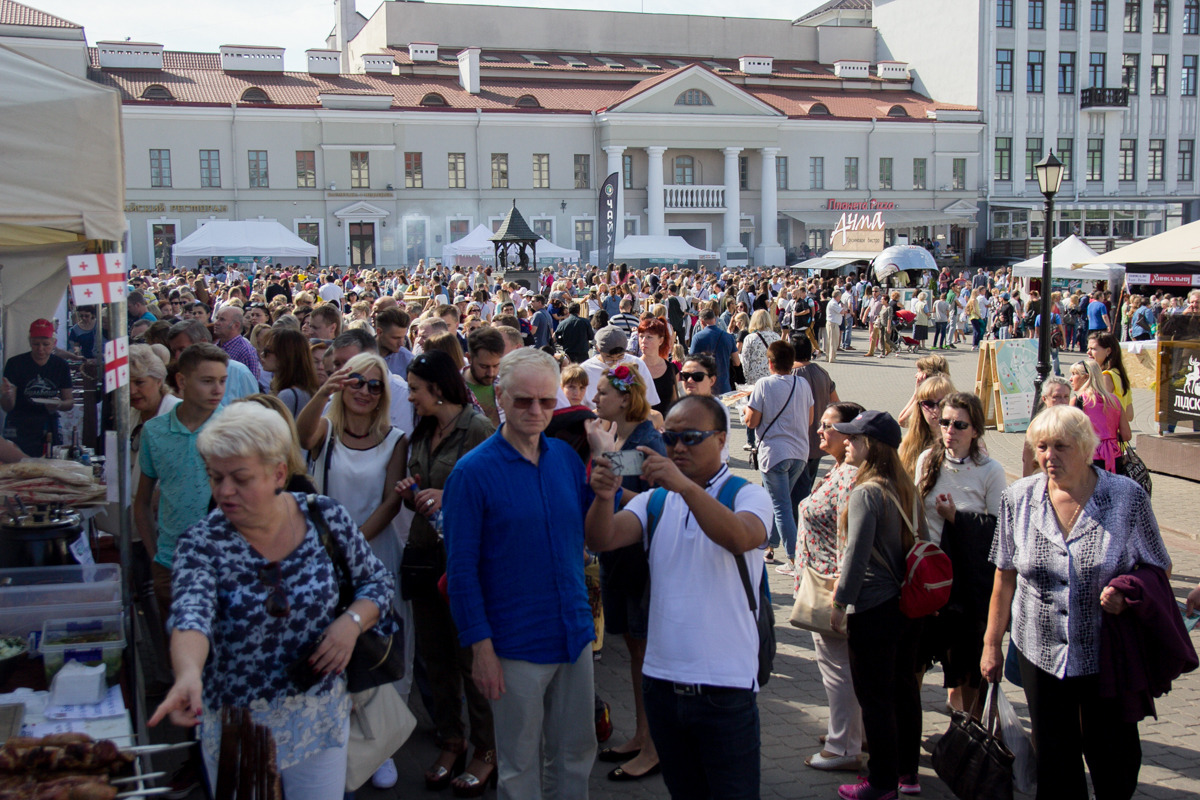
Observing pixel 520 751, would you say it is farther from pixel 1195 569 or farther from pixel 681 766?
pixel 1195 569

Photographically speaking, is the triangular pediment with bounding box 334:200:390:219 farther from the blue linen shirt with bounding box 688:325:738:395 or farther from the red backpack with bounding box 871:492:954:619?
the red backpack with bounding box 871:492:954:619

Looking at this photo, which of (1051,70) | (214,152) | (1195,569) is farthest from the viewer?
(1051,70)

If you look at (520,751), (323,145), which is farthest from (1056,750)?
(323,145)

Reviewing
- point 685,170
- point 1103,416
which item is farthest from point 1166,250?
point 685,170

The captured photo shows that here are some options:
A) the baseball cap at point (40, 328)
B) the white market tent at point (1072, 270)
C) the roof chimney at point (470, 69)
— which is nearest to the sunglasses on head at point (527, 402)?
the baseball cap at point (40, 328)

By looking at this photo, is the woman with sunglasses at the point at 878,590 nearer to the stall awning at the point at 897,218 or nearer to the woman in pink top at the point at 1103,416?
the woman in pink top at the point at 1103,416

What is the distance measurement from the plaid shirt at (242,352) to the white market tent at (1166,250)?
30.3 feet

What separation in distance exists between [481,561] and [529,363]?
0.68 metres

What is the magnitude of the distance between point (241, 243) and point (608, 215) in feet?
35.0

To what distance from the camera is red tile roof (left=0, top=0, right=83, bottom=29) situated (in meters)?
40.1

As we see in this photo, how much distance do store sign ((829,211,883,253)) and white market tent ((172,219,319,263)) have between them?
1903cm

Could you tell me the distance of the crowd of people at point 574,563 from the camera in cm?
290

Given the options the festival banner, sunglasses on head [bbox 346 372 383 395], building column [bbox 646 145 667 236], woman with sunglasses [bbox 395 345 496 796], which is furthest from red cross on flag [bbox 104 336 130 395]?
building column [bbox 646 145 667 236]

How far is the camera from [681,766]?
3256 mm
